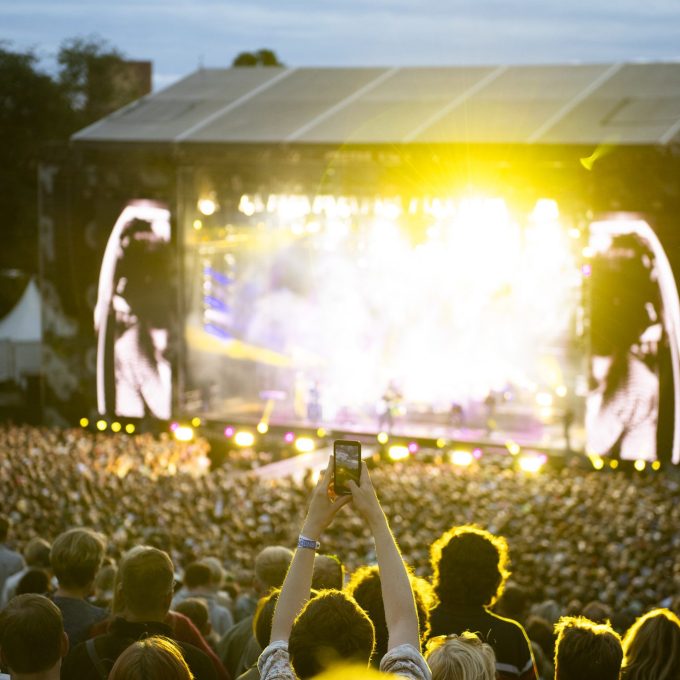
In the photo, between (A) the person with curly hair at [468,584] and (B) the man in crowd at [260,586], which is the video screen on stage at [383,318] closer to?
(B) the man in crowd at [260,586]

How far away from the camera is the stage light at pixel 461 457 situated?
15836mm

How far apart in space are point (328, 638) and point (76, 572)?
1995 mm

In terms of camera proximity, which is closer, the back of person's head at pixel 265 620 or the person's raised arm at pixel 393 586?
the person's raised arm at pixel 393 586

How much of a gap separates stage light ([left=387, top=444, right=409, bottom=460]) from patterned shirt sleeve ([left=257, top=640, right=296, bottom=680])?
1376 centimetres

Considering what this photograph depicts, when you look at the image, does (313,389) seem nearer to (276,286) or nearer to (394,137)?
(276,286)

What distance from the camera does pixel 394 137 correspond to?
15.7 metres

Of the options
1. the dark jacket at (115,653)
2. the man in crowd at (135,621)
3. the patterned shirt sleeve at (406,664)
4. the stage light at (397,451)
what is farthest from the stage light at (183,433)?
the patterned shirt sleeve at (406,664)

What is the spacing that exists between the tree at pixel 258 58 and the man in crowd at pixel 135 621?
41750 millimetres

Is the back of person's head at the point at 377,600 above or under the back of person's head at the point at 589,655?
above

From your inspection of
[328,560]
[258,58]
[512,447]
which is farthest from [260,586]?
[258,58]

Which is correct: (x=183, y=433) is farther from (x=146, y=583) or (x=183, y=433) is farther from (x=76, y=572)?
(x=146, y=583)

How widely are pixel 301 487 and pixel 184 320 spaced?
4.01 m

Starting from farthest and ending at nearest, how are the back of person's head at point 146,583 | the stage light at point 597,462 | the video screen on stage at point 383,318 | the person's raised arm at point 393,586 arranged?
the video screen on stage at point 383,318 < the stage light at point 597,462 < the back of person's head at point 146,583 < the person's raised arm at point 393,586

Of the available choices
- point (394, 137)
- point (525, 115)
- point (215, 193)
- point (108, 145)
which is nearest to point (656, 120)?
point (525, 115)
